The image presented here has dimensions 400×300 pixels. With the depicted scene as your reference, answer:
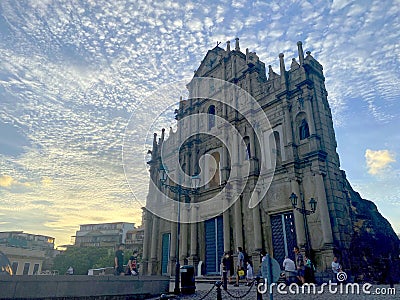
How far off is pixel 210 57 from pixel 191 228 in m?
14.0

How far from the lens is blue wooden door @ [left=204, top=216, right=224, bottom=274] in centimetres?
1892

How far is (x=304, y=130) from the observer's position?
1700 cm

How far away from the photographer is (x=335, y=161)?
53.7 feet

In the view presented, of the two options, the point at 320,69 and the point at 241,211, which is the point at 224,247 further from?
the point at 320,69

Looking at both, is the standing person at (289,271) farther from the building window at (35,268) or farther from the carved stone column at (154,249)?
the building window at (35,268)

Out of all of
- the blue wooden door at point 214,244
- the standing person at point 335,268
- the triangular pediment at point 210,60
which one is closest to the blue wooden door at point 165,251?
the blue wooden door at point 214,244

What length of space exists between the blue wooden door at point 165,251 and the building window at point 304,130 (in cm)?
1228

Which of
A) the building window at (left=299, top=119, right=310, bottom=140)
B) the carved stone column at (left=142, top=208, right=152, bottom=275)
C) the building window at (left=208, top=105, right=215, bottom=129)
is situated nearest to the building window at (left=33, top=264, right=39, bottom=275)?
the carved stone column at (left=142, top=208, right=152, bottom=275)

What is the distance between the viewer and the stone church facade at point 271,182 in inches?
580

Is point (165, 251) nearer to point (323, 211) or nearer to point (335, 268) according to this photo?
point (323, 211)

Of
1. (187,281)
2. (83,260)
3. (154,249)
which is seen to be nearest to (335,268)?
(187,281)

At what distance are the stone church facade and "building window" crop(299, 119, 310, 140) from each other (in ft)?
0.18

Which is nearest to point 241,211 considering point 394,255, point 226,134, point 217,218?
point 217,218

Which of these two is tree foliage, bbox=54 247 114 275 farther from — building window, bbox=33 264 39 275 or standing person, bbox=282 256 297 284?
standing person, bbox=282 256 297 284
